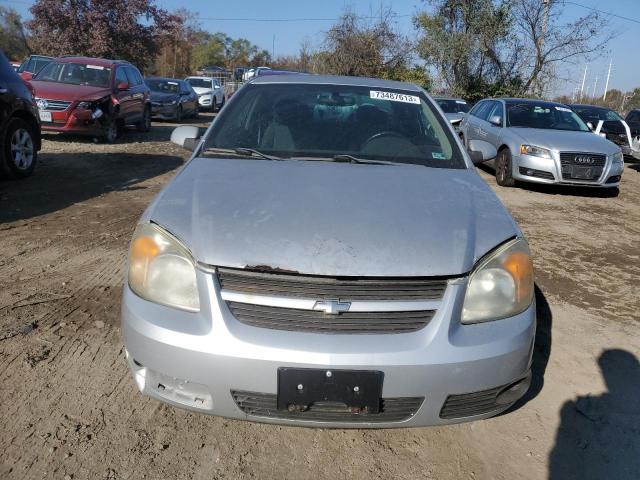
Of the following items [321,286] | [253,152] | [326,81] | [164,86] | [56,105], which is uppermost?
[326,81]

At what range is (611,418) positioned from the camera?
261cm

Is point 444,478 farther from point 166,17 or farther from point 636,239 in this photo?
point 166,17

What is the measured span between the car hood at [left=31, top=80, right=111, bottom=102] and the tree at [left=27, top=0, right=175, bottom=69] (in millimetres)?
18559

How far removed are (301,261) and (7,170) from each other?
613cm

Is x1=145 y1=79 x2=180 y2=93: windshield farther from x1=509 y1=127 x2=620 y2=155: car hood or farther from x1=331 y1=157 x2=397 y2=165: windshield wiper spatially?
x1=331 y1=157 x2=397 y2=165: windshield wiper

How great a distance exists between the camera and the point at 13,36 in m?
39.6

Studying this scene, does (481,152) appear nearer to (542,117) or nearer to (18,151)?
(18,151)

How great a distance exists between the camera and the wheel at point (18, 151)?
657 cm

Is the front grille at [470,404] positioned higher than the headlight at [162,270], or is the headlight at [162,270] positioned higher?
the headlight at [162,270]

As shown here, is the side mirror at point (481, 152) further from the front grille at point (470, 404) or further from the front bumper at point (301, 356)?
the front grille at point (470, 404)

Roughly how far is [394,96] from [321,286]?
2048mm

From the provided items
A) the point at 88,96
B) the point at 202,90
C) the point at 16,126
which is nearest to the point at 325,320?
the point at 16,126

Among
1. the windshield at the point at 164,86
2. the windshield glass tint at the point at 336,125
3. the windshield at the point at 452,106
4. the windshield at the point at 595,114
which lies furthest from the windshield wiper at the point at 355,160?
the windshield at the point at 164,86

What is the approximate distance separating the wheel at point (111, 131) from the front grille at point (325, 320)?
9708mm
